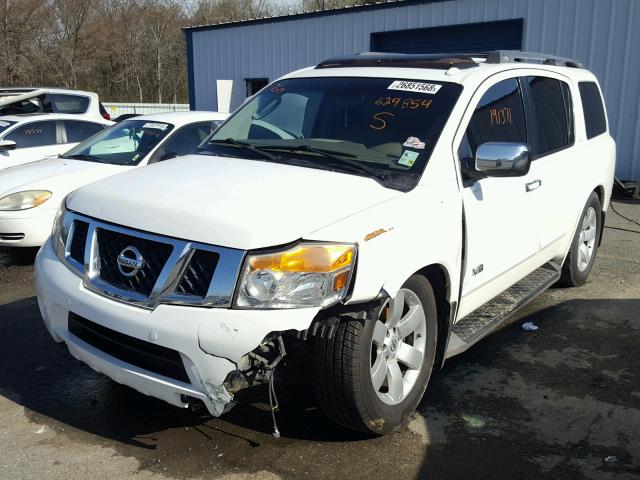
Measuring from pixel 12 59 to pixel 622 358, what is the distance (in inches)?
1310

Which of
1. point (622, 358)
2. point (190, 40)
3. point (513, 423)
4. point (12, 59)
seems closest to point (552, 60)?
point (622, 358)

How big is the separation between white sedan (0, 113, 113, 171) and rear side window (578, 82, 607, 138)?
699cm

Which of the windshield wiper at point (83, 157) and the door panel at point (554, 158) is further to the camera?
the windshield wiper at point (83, 157)

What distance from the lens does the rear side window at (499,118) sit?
3.95 meters

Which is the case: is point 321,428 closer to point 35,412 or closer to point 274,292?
point 274,292

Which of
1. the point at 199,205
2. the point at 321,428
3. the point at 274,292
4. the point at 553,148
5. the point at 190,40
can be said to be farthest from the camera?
the point at 190,40

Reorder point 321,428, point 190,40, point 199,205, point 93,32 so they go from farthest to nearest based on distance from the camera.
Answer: point 93,32
point 190,40
point 321,428
point 199,205

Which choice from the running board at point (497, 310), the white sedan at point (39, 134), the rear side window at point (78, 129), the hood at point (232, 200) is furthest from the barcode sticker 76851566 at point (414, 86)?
the rear side window at point (78, 129)

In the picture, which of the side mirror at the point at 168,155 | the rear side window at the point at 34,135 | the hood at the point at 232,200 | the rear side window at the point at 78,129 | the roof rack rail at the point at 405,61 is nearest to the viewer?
the hood at the point at 232,200

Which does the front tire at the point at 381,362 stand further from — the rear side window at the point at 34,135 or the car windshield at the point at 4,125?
the car windshield at the point at 4,125

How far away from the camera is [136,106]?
2409 centimetres

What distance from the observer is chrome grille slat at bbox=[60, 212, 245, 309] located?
2.77 metres

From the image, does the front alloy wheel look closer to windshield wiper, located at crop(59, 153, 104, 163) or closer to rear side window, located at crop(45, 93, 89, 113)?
windshield wiper, located at crop(59, 153, 104, 163)

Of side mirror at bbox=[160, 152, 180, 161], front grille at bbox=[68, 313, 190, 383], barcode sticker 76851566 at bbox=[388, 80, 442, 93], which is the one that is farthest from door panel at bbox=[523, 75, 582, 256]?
side mirror at bbox=[160, 152, 180, 161]
